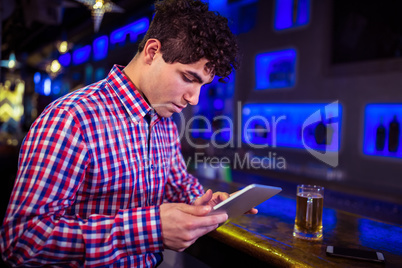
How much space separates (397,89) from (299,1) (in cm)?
141

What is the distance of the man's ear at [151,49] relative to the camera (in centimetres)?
122

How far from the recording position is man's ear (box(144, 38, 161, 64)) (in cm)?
122

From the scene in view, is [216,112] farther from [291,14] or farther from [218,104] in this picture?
[291,14]

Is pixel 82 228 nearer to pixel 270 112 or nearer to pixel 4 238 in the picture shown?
pixel 4 238

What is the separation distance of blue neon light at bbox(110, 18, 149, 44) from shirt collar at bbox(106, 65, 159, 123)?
382 centimetres

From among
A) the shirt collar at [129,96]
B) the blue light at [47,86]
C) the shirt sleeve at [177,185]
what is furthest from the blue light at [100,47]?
the shirt collar at [129,96]

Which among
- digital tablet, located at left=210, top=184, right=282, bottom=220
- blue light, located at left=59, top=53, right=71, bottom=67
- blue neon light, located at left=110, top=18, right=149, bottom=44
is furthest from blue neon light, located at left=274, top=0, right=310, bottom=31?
blue light, located at left=59, top=53, right=71, bottom=67

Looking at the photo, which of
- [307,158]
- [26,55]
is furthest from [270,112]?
[26,55]

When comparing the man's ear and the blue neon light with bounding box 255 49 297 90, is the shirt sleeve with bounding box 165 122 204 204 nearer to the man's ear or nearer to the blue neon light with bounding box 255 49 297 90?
the man's ear

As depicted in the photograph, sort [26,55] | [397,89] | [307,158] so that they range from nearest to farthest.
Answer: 1. [397,89]
2. [307,158]
3. [26,55]

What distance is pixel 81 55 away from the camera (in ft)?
25.4

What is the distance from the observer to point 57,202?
934mm

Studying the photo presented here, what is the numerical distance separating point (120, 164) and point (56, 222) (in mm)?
295

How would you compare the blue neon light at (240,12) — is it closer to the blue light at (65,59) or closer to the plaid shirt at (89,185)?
the plaid shirt at (89,185)
